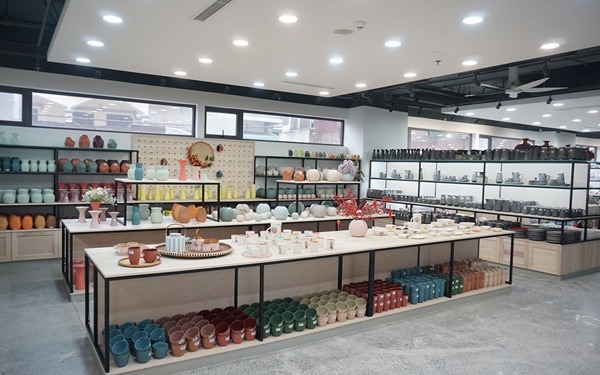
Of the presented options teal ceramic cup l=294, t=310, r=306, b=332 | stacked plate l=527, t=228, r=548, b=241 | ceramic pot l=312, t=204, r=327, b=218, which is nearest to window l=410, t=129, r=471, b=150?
stacked plate l=527, t=228, r=548, b=241

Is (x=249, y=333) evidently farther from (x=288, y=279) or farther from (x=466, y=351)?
(x=466, y=351)

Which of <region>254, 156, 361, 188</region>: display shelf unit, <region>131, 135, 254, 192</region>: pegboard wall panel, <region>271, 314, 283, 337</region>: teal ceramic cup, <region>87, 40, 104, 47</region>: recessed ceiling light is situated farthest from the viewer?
<region>254, 156, 361, 188</region>: display shelf unit

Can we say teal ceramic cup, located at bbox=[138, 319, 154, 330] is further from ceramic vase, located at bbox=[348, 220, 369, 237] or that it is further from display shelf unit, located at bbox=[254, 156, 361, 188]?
display shelf unit, located at bbox=[254, 156, 361, 188]

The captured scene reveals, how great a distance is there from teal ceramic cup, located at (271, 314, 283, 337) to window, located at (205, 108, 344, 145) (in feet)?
18.0

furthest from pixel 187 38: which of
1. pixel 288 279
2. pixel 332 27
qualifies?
pixel 288 279

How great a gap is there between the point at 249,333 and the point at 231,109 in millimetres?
5979

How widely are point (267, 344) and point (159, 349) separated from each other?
2.89 feet

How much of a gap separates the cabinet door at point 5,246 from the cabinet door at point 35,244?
62 mm

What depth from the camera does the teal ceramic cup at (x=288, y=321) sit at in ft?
12.3

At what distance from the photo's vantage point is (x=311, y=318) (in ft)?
12.7

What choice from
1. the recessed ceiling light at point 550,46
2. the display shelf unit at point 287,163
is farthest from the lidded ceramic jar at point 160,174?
the recessed ceiling light at point 550,46

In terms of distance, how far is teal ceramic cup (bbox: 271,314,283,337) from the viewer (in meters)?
3.66

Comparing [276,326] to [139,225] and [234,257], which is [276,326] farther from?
[139,225]

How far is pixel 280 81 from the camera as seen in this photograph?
288 inches
